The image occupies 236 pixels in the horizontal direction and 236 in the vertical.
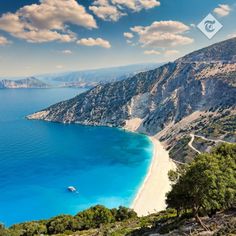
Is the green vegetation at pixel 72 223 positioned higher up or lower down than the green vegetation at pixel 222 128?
lower down

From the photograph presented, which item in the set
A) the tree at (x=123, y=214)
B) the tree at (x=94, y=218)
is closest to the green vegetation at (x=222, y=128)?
the tree at (x=123, y=214)

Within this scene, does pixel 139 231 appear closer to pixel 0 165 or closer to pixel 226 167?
pixel 226 167

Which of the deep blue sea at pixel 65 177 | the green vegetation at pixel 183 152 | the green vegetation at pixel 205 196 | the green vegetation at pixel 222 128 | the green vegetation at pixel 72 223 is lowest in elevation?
the deep blue sea at pixel 65 177

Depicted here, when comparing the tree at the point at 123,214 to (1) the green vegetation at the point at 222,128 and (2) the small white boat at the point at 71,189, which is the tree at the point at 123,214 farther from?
(1) the green vegetation at the point at 222,128

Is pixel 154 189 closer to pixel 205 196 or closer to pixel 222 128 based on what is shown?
pixel 222 128

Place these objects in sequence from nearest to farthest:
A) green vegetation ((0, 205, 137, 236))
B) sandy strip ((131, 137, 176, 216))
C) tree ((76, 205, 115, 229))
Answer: green vegetation ((0, 205, 137, 236))
tree ((76, 205, 115, 229))
sandy strip ((131, 137, 176, 216))

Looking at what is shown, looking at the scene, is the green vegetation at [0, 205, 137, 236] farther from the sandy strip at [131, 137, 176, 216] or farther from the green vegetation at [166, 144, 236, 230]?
the green vegetation at [166, 144, 236, 230]

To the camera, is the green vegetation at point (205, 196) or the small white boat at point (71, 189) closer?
the green vegetation at point (205, 196)

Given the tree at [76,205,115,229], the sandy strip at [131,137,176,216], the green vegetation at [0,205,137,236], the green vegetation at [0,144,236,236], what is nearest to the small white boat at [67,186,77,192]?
the sandy strip at [131,137,176,216]

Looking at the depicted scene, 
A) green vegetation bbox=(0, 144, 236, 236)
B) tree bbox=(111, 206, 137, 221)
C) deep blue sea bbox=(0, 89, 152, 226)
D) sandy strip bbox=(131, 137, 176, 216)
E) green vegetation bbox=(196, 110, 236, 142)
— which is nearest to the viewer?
green vegetation bbox=(0, 144, 236, 236)
